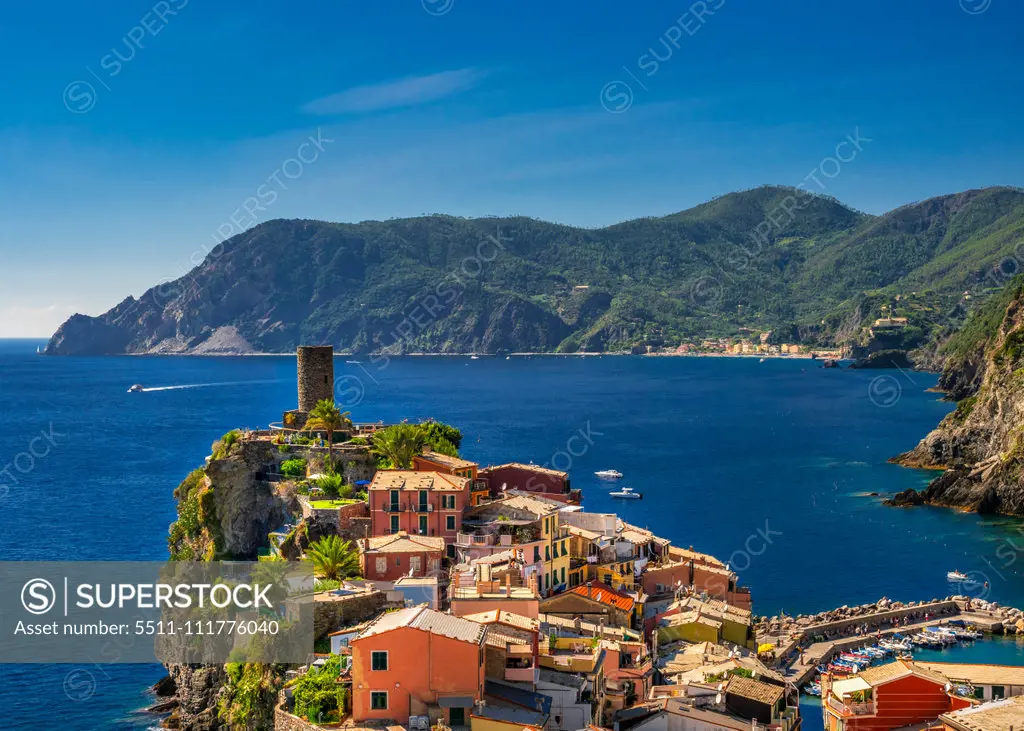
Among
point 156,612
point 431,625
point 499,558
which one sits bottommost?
point 156,612

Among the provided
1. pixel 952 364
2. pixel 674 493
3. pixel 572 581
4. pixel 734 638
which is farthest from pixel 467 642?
pixel 952 364

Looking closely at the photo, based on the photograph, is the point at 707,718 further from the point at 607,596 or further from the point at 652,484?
the point at 652,484

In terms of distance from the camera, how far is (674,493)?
97312mm

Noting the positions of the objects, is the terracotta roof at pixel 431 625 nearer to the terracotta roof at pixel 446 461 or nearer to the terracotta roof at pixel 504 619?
the terracotta roof at pixel 504 619

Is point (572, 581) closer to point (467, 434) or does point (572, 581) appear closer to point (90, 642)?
point (90, 642)

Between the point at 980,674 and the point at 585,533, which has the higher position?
the point at 585,533

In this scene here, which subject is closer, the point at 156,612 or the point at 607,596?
the point at 607,596

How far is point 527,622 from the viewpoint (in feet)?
94.1

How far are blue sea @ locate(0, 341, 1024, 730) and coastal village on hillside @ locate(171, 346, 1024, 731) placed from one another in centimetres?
691

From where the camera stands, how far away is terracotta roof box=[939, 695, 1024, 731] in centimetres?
2169

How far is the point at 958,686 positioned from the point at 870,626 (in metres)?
30.3

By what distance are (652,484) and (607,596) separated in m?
63.8

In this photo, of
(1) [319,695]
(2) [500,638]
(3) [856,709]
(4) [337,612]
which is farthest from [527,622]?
(3) [856,709]

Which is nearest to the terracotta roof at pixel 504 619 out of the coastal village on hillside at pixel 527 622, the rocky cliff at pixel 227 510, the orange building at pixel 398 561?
the coastal village on hillside at pixel 527 622
